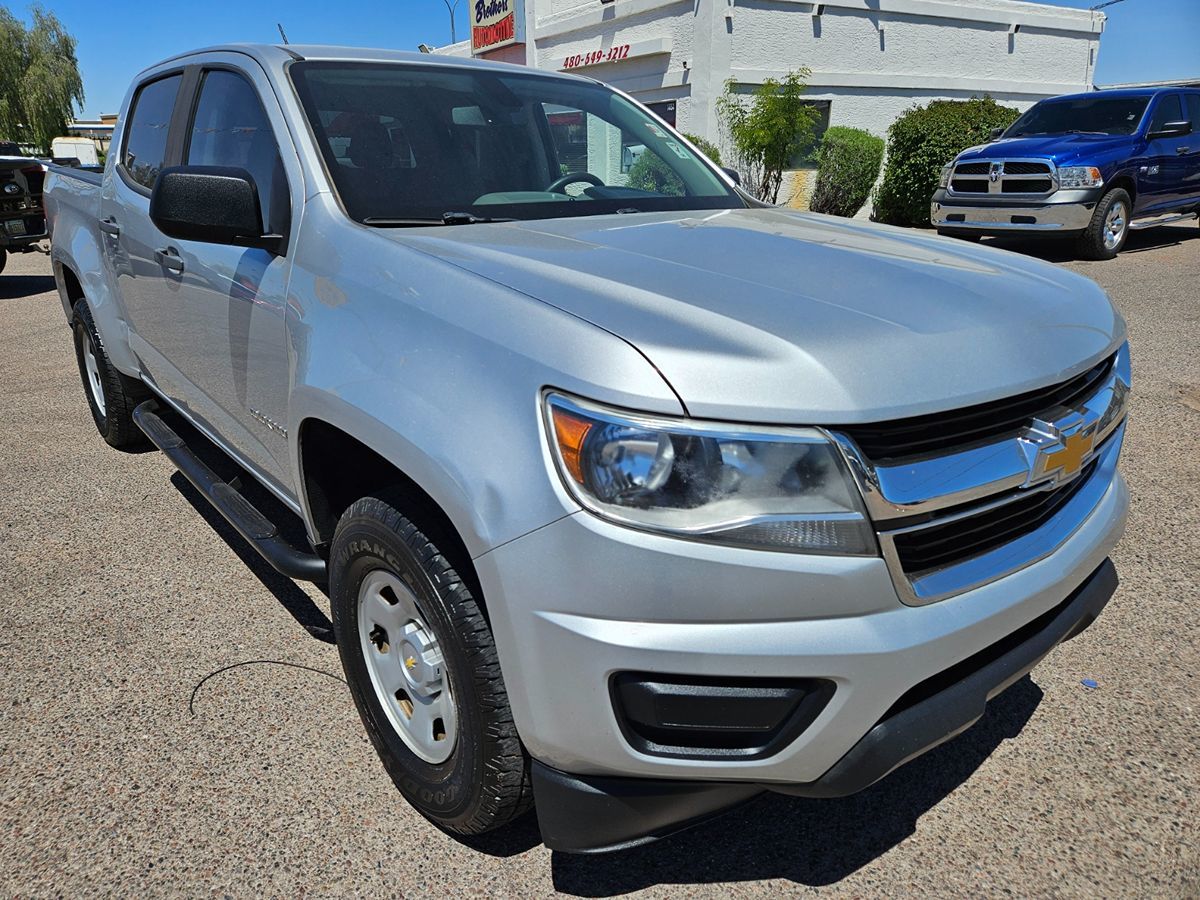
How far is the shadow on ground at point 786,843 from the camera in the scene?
6.48 feet

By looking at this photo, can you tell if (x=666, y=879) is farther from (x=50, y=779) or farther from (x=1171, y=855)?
(x=50, y=779)

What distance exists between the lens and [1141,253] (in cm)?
1155

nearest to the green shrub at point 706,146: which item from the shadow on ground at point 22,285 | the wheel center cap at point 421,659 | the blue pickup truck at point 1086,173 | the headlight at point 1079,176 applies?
the blue pickup truck at point 1086,173

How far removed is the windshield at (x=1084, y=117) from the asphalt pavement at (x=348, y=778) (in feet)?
30.8

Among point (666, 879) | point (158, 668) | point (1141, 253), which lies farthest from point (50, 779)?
point (1141, 253)

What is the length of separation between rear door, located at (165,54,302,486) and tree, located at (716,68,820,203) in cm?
1367

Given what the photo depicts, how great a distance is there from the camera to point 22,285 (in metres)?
11.8

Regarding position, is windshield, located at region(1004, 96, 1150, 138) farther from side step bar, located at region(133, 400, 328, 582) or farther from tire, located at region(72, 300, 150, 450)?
side step bar, located at region(133, 400, 328, 582)

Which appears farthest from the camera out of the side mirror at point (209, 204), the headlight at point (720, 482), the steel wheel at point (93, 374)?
the steel wheel at point (93, 374)

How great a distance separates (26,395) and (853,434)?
6302mm

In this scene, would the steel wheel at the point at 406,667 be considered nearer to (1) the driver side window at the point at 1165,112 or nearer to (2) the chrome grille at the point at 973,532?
(2) the chrome grille at the point at 973,532

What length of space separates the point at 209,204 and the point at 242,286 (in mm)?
320

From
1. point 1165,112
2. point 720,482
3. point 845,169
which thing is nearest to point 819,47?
point 845,169

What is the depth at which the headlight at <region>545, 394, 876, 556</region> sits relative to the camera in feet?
4.76
